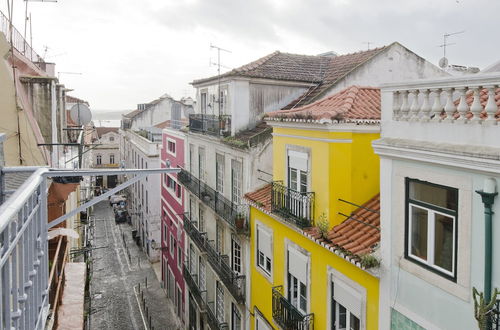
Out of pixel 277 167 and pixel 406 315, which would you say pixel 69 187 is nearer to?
pixel 277 167

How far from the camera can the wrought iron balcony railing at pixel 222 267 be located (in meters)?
17.2

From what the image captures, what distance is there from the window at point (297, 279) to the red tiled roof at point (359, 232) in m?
1.64

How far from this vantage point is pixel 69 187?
13250mm

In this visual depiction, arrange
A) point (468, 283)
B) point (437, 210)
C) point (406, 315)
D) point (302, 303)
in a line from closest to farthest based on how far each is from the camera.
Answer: point (468, 283), point (437, 210), point (406, 315), point (302, 303)

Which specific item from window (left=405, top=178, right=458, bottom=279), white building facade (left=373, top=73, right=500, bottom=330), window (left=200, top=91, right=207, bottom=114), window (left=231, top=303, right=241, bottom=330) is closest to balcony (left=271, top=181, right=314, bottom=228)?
white building facade (left=373, top=73, right=500, bottom=330)

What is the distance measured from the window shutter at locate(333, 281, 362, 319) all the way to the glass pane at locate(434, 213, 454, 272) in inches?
109

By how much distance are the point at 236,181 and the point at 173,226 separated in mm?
14584

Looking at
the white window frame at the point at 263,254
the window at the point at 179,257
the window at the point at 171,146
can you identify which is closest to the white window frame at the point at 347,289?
the white window frame at the point at 263,254

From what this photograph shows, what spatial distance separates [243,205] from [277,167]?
11.3 feet

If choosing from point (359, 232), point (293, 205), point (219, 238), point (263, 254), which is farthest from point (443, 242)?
point (219, 238)

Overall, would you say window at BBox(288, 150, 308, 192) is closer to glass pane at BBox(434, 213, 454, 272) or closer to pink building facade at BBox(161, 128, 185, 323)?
glass pane at BBox(434, 213, 454, 272)

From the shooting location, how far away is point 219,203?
19922mm

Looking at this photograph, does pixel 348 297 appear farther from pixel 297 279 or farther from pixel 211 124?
pixel 211 124

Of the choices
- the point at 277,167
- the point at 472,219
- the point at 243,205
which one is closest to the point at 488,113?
the point at 472,219
